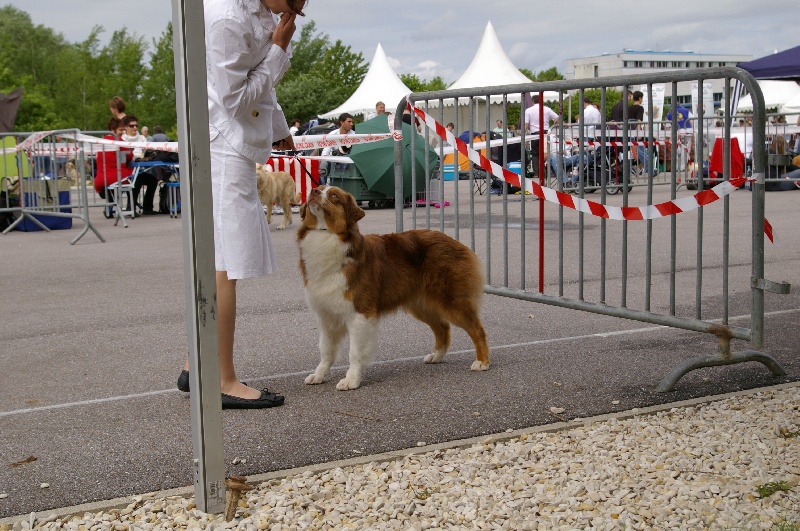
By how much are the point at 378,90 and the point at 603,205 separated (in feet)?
88.7

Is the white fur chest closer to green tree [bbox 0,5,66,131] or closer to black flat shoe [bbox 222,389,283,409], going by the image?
black flat shoe [bbox 222,389,283,409]

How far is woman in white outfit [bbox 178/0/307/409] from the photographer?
4.22m

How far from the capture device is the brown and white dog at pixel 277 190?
14.3 meters

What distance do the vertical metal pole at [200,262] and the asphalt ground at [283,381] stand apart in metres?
0.45

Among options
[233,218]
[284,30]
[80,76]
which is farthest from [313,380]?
[80,76]

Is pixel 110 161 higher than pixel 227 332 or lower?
higher

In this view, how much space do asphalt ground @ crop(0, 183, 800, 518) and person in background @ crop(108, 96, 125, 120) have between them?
7.60 meters

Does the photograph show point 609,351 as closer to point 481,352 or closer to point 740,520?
point 481,352

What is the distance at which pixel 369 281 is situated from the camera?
16.0ft

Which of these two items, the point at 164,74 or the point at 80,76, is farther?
the point at 80,76

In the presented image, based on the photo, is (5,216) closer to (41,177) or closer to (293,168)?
(41,177)

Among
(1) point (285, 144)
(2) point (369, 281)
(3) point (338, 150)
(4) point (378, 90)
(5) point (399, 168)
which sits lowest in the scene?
(2) point (369, 281)

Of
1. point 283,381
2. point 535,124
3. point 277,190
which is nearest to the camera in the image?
point 283,381

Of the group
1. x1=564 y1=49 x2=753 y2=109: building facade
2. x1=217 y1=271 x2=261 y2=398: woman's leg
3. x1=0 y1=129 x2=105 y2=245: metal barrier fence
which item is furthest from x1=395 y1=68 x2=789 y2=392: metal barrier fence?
x1=564 y1=49 x2=753 y2=109: building facade
